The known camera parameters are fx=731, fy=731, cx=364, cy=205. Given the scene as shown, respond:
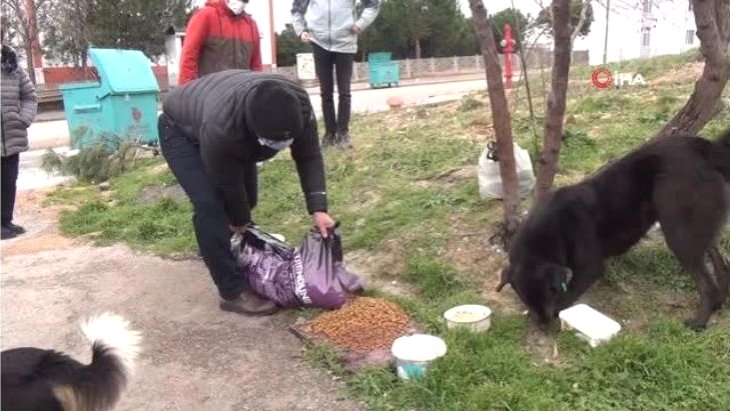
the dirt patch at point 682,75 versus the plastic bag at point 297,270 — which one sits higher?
the dirt patch at point 682,75

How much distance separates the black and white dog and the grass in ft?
3.44

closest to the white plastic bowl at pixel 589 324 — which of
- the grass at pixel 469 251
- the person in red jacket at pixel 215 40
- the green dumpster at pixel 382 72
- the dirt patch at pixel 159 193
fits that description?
the grass at pixel 469 251

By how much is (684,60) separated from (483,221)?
345 inches

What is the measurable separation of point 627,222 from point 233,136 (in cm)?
199

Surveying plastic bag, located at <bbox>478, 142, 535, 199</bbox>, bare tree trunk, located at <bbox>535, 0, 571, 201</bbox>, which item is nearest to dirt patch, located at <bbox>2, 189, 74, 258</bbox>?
plastic bag, located at <bbox>478, 142, 535, 199</bbox>

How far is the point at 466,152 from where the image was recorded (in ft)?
20.6

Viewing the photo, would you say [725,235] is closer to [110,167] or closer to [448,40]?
[110,167]

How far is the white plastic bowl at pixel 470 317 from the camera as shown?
135 inches

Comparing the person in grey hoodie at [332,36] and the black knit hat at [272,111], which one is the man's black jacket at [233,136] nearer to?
the black knit hat at [272,111]

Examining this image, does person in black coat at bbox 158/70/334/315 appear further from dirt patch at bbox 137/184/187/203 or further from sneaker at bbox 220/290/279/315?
dirt patch at bbox 137/184/187/203

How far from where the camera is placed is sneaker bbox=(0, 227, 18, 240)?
20.3ft

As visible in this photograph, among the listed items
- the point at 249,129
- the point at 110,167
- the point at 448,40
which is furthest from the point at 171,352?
the point at 448,40

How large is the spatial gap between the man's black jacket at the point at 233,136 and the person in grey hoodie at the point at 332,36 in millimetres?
2886

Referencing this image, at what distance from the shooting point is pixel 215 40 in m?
5.54
